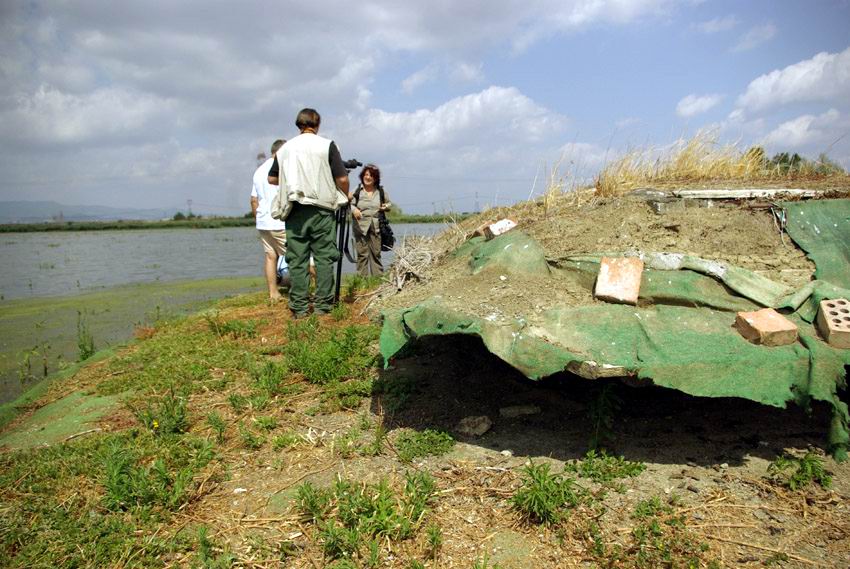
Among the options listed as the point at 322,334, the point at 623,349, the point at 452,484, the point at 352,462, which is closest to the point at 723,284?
the point at 623,349

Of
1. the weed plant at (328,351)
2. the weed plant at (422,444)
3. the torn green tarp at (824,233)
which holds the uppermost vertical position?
the torn green tarp at (824,233)

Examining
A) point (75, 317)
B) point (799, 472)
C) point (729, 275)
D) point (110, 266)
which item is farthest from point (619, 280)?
point (110, 266)

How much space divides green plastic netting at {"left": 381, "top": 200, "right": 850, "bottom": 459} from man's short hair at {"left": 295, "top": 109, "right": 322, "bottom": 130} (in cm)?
280

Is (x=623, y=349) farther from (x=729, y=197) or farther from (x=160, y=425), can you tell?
(x=160, y=425)

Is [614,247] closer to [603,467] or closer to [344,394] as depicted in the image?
[603,467]

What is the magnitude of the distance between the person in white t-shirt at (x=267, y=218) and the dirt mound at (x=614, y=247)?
113 inches

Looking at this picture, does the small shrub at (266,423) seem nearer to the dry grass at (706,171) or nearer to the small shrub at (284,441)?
the small shrub at (284,441)

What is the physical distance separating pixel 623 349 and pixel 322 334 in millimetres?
3113

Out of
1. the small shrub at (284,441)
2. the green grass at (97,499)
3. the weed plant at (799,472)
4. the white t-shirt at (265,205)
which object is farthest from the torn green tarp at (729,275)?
the white t-shirt at (265,205)

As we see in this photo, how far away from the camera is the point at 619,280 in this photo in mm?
3375

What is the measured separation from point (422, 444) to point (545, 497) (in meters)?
0.90

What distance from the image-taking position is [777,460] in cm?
287

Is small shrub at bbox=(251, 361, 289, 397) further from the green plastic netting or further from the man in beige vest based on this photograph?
the man in beige vest

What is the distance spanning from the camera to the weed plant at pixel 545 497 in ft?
8.20
